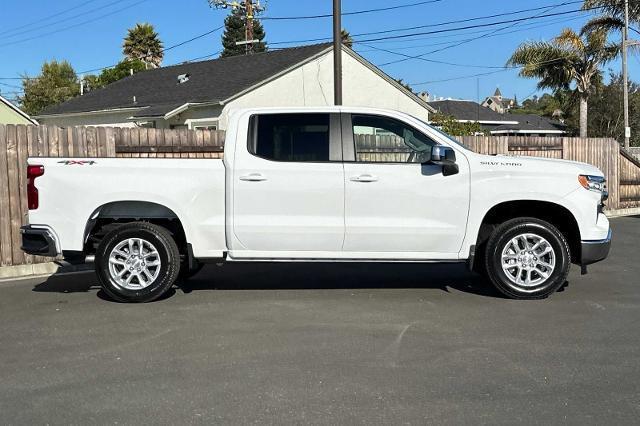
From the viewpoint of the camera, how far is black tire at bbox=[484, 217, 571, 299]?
6816mm

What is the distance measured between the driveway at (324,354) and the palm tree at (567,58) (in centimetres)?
2149

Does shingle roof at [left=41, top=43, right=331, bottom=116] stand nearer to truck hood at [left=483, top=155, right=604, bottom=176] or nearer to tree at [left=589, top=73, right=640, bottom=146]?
truck hood at [left=483, top=155, right=604, bottom=176]

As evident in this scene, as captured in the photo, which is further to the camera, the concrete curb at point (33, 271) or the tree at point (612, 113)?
the tree at point (612, 113)

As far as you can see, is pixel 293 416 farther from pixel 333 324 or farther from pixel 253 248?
pixel 253 248

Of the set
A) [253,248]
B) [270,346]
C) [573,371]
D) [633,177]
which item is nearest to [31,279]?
[253,248]

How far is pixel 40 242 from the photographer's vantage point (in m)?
6.84

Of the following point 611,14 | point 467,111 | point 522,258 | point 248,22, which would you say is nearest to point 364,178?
point 522,258

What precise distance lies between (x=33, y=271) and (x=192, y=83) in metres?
20.0

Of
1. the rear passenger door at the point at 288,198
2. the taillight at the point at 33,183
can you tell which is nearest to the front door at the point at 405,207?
the rear passenger door at the point at 288,198

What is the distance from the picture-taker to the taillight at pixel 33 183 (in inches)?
267

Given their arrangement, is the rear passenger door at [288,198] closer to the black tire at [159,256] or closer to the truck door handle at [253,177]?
the truck door handle at [253,177]

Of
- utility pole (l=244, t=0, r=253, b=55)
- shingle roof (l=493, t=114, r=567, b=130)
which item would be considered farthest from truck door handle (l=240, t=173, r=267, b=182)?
shingle roof (l=493, t=114, r=567, b=130)

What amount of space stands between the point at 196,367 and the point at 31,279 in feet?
14.9

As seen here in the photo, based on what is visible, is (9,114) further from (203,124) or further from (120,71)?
(120,71)
